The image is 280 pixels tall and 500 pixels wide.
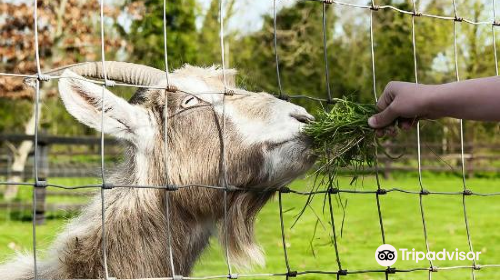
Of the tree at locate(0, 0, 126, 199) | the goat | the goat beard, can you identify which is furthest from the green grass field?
the tree at locate(0, 0, 126, 199)

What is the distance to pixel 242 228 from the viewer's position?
306 centimetres

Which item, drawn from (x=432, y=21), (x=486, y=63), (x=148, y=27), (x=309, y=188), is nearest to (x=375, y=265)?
(x=309, y=188)

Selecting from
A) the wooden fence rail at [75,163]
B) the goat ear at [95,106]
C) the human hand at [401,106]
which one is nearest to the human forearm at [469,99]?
the human hand at [401,106]

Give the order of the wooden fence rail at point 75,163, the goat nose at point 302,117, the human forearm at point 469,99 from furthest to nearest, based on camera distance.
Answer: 1. the wooden fence rail at point 75,163
2. the goat nose at point 302,117
3. the human forearm at point 469,99

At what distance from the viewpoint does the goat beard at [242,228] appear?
117 inches

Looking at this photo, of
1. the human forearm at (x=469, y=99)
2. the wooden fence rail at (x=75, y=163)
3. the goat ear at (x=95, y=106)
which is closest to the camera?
the human forearm at (x=469, y=99)

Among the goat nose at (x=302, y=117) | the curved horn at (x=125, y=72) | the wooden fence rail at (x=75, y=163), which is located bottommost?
the goat nose at (x=302, y=117)

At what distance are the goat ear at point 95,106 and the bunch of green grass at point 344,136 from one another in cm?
→ 72

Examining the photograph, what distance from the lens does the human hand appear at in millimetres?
2189

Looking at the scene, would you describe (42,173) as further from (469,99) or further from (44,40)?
(469,99)

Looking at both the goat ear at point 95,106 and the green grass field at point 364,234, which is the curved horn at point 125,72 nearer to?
the goat ear at point 95,106

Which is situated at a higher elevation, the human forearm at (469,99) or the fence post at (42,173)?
the fence post at (42,173)

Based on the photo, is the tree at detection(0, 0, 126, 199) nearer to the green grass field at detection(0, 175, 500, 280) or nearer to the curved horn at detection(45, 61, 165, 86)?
the green grass field at detection(0, 175, 500, 280)

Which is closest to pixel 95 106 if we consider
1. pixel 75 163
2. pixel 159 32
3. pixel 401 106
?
pixel 401 106
